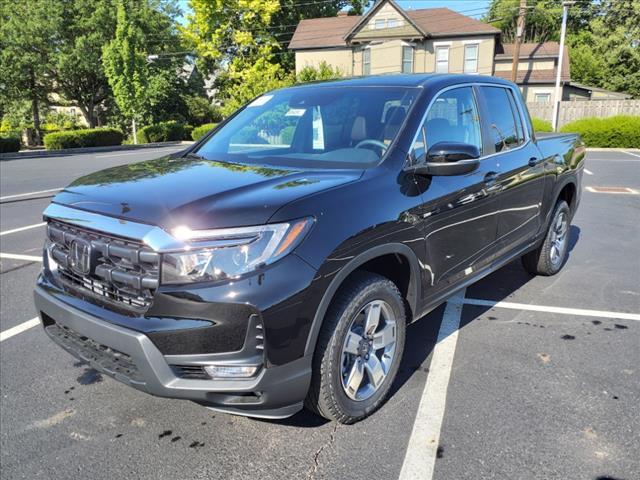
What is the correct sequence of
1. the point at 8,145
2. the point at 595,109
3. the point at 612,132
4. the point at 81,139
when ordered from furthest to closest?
the point at 81,139 < the point at 595,109 < the point at 8,145 < the point at 612,132

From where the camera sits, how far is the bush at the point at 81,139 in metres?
29.4

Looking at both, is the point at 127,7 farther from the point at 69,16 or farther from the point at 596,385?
the point at 596,385

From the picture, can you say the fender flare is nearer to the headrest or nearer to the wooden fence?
the headrest

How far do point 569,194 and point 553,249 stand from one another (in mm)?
662

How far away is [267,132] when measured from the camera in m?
3.79

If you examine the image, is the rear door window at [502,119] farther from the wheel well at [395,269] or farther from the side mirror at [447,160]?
the wheel well at [395,269]

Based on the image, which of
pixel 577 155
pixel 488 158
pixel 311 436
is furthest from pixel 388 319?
pixel 577 155

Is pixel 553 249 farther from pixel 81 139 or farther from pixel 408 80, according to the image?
pixel 81 139

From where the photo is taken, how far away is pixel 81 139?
30531 mm

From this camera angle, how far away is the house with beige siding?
3353 centimetres

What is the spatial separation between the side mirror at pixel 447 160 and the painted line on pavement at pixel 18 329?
3348 mm

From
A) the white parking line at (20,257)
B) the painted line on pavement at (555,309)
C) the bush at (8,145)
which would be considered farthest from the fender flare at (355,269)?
the bush at (8,145)

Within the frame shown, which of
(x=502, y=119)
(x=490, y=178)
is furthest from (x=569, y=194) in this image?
(x=490, y=178)

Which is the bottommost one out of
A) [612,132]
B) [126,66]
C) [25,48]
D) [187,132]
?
[187,132]
